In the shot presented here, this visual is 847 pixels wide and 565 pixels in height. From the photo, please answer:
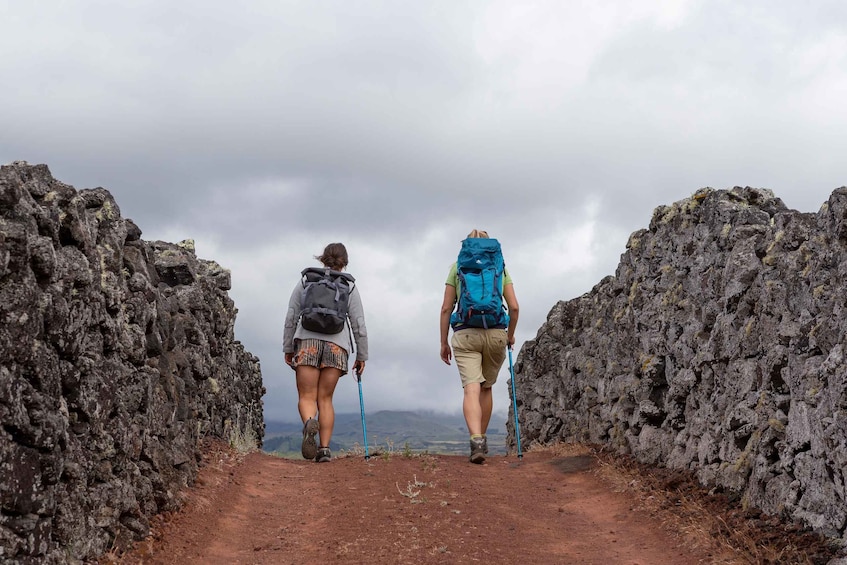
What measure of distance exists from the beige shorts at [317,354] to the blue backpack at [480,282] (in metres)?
1.97

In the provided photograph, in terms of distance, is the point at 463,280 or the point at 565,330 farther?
the point at 565,330

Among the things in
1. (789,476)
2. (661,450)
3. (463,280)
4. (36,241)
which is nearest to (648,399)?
(661,450)

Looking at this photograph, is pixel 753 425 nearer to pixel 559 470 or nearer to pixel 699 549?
pixel 699 549

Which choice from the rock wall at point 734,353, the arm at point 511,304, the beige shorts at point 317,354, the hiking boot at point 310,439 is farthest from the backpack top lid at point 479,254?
the hiking boot at point 310,439

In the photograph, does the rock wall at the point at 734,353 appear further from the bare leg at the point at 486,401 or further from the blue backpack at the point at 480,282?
the blue backpack at the point at 480,282

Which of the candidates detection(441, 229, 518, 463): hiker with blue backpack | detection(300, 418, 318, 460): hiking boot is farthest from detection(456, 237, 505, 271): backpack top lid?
detection(300, 418, 318, 460): hiking boot

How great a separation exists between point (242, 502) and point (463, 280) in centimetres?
439

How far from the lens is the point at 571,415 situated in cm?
1560

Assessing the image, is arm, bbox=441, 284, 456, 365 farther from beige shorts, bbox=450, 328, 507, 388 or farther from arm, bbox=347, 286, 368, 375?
arm, bbox=347, 286, 368, 375

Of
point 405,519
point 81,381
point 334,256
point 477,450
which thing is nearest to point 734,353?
point 405,519

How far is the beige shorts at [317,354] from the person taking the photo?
11.9m

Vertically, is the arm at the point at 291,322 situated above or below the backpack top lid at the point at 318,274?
below

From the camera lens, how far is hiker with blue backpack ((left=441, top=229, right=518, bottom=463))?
38.4 feet

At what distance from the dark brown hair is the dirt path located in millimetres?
2975
